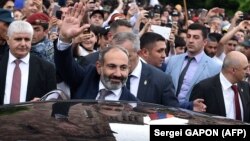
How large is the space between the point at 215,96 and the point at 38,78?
1.82m

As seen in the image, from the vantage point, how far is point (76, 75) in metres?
6.91

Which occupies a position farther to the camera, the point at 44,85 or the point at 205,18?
the point at 205,18

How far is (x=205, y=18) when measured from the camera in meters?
19.3

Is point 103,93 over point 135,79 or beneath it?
over

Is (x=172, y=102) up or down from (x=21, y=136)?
down

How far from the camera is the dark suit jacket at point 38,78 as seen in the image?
A: 25.2ft

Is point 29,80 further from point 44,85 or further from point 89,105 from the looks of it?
point 89,105

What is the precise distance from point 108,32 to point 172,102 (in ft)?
9.33

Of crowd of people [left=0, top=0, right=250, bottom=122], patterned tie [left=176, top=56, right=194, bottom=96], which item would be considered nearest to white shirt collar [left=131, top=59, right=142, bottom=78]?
crowd of people [left=0, top=0, right=250, bottom=122]

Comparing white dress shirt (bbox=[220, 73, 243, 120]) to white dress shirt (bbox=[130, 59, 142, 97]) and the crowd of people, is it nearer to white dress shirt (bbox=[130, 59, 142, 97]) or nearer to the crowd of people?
the crowd of people

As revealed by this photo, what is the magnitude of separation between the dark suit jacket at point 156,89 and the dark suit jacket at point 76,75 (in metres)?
0.83

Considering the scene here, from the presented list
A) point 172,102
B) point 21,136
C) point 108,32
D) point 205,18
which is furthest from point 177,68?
point 205,18

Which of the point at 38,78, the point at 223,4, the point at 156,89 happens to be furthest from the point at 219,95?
the point at 223,4

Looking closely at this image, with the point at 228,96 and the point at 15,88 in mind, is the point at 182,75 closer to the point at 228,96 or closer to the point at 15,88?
the point at 228,96
